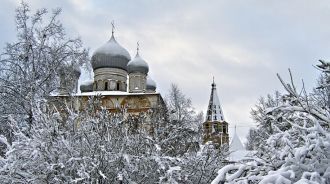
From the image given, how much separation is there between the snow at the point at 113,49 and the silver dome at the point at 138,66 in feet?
2.39

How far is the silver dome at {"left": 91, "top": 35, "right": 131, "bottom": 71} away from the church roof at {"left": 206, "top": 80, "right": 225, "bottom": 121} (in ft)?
28.4

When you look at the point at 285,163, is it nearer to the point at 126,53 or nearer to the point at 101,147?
the point at 101,147

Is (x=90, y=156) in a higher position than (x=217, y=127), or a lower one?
lower

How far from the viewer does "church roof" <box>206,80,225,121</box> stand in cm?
3978

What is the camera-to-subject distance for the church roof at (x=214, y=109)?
39.8 metres

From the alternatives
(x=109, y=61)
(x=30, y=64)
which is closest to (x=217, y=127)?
(x=109, y=61)

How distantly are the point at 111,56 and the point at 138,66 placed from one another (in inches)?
84.9

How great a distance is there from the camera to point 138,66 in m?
35.8

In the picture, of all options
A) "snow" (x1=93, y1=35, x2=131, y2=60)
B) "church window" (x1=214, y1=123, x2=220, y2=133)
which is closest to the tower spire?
"church window" (x1=214, y1=123, x2=220, y2=133)

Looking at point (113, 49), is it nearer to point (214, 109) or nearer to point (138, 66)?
point (138, 66)

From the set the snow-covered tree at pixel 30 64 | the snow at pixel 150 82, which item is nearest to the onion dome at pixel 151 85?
the snow at pixel 150 82

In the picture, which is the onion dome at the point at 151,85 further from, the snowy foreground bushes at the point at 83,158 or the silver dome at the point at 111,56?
the snowy foreground bushes at the point at 83,158

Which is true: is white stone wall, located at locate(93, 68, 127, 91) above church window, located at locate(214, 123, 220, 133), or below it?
above

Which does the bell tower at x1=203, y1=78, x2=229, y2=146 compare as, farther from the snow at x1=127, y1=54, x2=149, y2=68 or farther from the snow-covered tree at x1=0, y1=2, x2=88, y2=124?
the snow-covered tree at x1=0, y1=2, x2=88, y2=124
